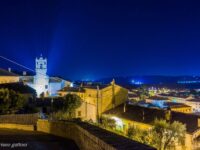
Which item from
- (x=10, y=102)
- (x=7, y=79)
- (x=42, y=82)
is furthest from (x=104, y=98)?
(x=10, y=102)

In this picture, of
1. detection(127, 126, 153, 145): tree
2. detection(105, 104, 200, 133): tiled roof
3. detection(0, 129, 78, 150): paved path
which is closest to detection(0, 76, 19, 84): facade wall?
detection(105, 104, 200, 133): tiled roof

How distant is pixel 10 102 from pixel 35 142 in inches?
658

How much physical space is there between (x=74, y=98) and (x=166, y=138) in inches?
526

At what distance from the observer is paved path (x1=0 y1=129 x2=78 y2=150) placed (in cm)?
1029

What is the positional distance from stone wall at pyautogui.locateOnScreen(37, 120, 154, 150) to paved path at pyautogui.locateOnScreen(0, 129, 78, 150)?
31 cm

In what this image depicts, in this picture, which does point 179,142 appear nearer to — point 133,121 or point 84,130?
point 133,121

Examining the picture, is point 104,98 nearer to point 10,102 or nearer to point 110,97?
point 110,97

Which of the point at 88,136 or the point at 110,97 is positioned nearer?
the point at 88,136

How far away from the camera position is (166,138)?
29297 mm

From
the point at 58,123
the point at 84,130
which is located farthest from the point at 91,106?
the point at 84,130

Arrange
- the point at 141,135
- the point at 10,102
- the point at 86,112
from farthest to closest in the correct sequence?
the point at 86,112
the point at 141,135
the point at 10,102

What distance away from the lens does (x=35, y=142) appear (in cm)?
1123

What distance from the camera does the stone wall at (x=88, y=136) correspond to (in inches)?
240

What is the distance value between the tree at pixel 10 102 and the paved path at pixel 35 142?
549 inches
